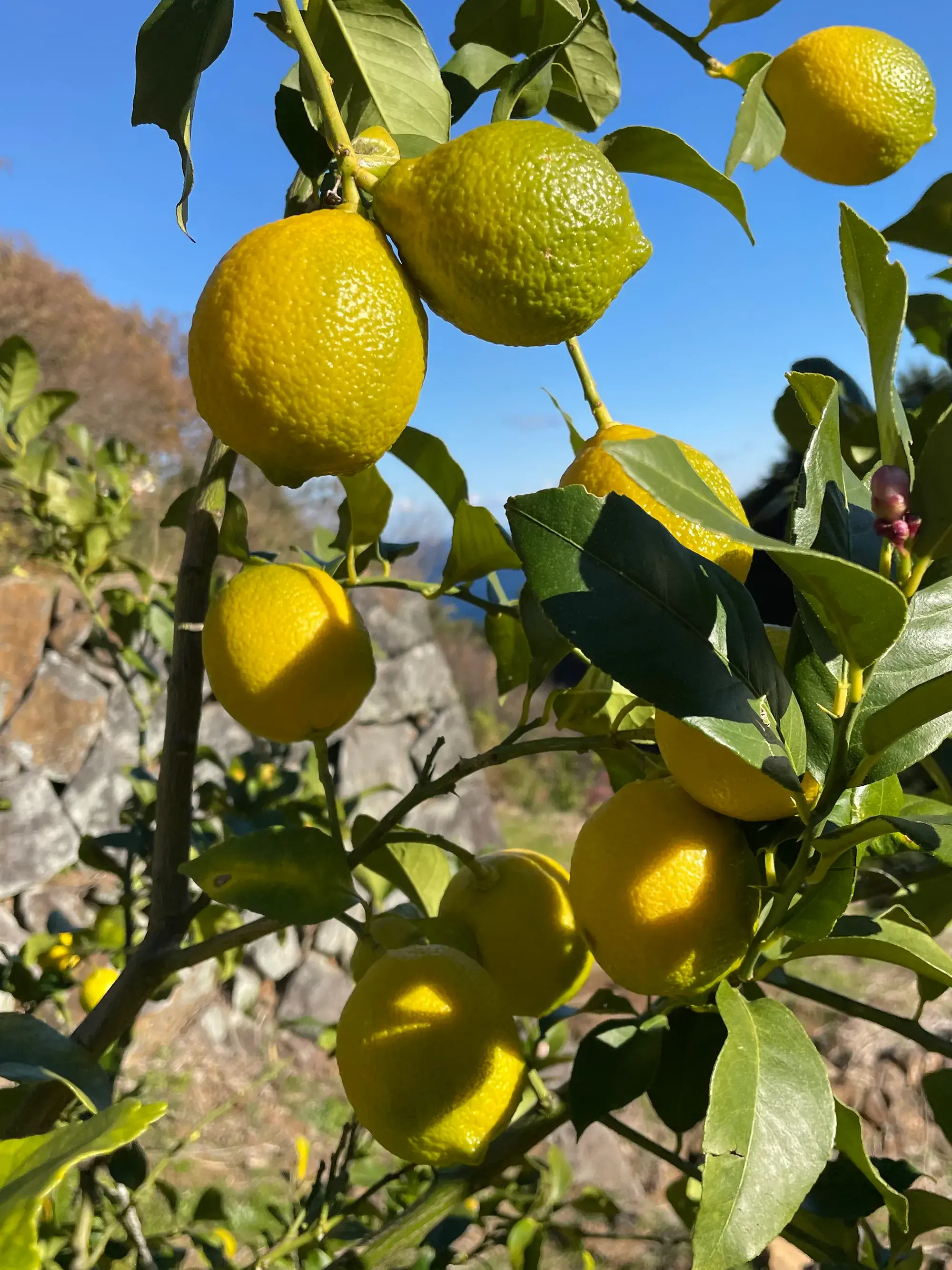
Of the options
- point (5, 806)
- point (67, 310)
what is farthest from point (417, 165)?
point (67, 310)

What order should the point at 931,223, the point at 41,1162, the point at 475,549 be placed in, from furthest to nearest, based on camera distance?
the point at 931,223 → the point at 475,549 → the point at 41,1162

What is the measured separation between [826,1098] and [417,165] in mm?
386

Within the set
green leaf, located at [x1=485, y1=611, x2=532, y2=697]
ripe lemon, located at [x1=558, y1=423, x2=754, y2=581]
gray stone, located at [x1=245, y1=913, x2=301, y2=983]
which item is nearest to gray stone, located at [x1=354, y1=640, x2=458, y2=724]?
gray stone, located at [x1=245, y1=913, x2=301, y2=983]

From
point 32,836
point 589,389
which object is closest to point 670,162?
point 589,389

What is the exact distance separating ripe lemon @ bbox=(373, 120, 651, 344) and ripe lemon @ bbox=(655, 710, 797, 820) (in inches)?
6.3

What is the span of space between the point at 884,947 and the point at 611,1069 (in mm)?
177

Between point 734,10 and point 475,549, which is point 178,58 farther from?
point 734,10

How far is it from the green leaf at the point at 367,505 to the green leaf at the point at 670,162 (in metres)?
0.22

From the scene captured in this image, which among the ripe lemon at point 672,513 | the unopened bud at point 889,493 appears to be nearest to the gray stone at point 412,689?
the ripe lemon at point 672,513

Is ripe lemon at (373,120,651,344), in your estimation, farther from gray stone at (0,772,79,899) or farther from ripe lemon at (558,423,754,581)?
gray stone at (0,772,79,899)

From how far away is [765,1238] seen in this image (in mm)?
292

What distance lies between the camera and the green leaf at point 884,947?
0.37 m

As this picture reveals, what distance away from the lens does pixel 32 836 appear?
3152mm

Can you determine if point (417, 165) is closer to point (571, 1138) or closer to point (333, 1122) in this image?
point (571, 1138)
